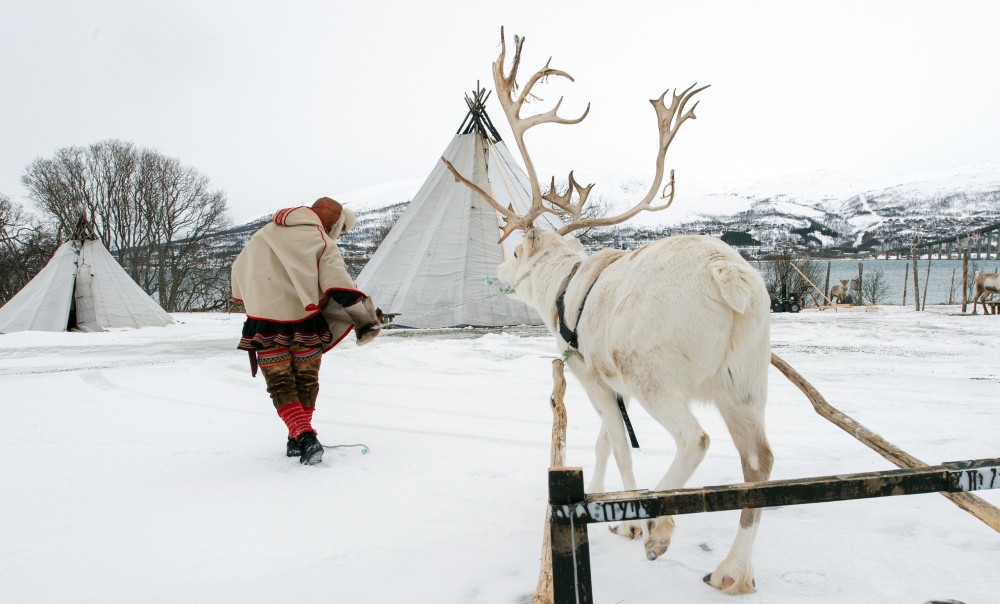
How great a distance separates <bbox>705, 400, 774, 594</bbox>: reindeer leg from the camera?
1931 millimetres

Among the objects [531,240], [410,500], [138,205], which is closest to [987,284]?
[531,240]

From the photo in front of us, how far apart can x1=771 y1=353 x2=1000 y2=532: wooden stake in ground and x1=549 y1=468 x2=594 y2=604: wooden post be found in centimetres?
115

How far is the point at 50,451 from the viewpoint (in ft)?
12.3

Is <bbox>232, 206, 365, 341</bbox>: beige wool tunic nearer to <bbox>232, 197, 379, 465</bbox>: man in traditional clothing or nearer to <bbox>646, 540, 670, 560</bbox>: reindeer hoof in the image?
<bbox>232, 197, 379, 465</bbox>: man in traditional clothing

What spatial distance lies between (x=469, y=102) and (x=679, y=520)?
1447 centimetres

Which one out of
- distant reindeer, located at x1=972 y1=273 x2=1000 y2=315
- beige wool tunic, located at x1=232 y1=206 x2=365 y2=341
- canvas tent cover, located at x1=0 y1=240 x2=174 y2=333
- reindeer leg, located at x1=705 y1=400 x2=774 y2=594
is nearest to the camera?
reindeer leg, located at x1=705 y1=400 x2=774 y2=594

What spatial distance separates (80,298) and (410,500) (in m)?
17.8

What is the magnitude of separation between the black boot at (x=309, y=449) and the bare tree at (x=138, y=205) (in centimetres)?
3658

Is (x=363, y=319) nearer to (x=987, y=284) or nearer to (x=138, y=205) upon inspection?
(x=987, y=284)

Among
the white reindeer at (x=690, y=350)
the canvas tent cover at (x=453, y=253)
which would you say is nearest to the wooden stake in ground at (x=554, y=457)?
the white reindeer at (x=690, y=350)

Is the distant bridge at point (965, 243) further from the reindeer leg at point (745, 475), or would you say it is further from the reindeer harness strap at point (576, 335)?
the reindeer leg at point (745, 475)

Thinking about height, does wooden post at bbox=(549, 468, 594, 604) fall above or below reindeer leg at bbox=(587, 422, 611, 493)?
above

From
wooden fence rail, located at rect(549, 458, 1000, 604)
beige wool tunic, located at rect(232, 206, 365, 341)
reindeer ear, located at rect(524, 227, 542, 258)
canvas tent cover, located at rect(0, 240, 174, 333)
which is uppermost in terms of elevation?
reindeer ear, located at rect(524, 227, 542, 258)

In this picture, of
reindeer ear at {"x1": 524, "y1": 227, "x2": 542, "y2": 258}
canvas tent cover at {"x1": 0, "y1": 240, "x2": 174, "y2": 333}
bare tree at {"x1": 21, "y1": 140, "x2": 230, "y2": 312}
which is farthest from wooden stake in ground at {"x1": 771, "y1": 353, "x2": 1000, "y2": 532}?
bare tree at {"x1": 21, "y1": 140, "x2": 230, "y2": 312}
